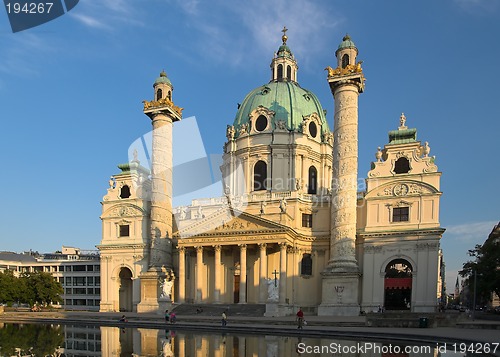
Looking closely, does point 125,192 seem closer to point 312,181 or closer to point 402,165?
point 312,181

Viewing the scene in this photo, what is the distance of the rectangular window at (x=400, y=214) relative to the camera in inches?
1842

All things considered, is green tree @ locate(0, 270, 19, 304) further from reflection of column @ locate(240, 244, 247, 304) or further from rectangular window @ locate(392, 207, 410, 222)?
rectangular window @ locate(392, 207, 410, 222)

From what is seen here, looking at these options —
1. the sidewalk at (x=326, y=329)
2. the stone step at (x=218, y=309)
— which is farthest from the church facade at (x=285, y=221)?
the sidewalk at (x=326, y=329)

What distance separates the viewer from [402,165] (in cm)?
4834

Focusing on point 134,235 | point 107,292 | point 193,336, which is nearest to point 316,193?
point 134,235

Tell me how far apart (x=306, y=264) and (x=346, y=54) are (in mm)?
22835

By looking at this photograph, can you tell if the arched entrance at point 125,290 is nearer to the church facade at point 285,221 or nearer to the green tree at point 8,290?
the church facade at point 285,221

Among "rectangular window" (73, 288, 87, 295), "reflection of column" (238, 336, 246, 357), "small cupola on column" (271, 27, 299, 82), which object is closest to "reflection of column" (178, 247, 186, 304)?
"reflection of column" (238, 336, 246, 357)

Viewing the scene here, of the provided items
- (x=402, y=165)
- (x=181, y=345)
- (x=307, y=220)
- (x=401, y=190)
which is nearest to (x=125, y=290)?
(x=307, y=220)

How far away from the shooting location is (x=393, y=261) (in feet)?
156

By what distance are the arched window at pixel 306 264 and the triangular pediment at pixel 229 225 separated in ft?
21.0

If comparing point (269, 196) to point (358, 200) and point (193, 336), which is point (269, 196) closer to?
point (358, 200)

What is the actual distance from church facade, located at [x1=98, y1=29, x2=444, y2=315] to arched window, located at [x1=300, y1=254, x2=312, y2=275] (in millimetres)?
152

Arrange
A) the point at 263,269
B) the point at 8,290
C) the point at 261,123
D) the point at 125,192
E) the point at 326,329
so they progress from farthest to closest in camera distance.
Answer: the point at 261,123 → the point at 125,192 → the point at 8,290 → the point at 263,269 → the point at 326,329
